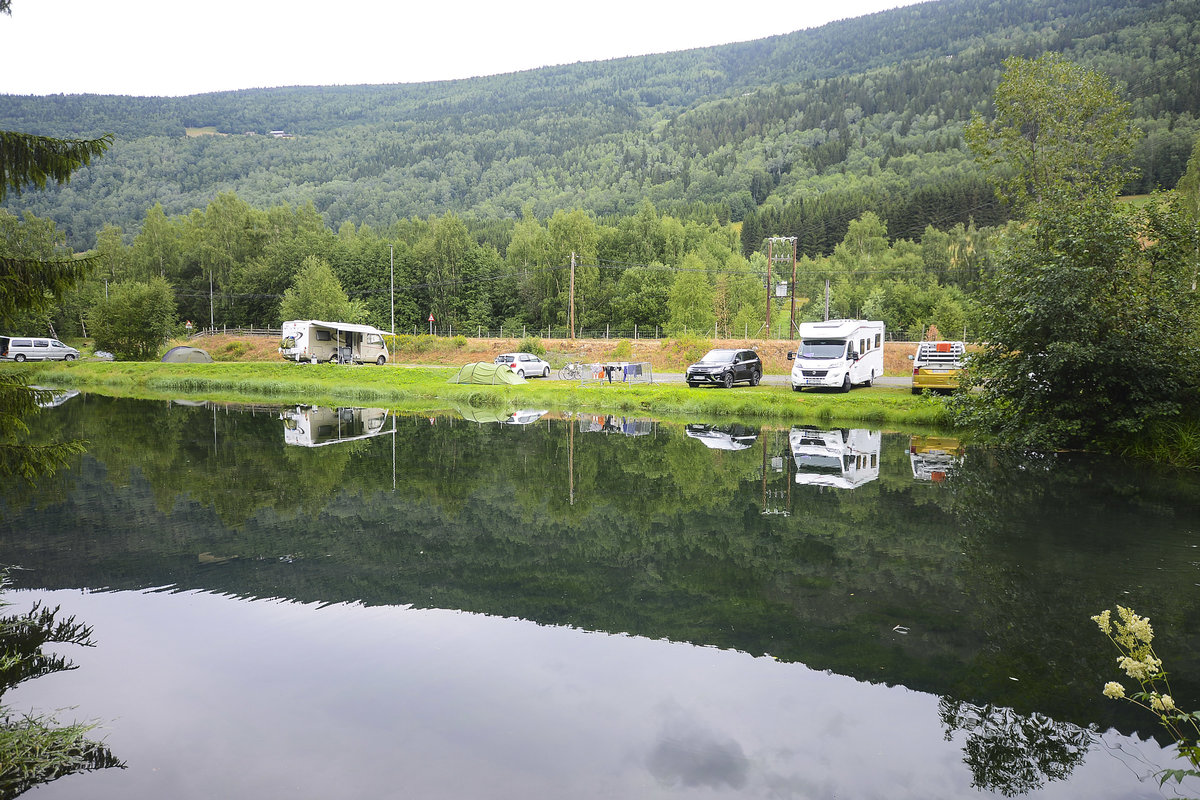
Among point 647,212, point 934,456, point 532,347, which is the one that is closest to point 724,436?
point 934,456

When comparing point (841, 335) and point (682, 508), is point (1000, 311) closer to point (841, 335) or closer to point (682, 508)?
point (682, 508)

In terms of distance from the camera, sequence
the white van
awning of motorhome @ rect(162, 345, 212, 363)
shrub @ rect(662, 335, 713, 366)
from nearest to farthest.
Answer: shrub @ rect(662, 335, 713, 366) < the white van < awning of motorhome @ rect(162, 345, 212, 363)

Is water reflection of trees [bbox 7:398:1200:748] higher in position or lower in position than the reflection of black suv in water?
higher

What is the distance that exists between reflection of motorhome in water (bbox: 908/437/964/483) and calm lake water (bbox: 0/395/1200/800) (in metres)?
1.14

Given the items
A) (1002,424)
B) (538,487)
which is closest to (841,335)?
(1002,424)

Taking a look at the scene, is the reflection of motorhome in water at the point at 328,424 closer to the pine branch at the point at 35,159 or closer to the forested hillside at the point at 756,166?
the pine branch at the point at 35,159

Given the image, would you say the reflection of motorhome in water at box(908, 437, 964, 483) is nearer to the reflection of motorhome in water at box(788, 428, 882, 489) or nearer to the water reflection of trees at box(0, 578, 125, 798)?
the reflection of motorhome in water at box(788, 428, 882, 489)

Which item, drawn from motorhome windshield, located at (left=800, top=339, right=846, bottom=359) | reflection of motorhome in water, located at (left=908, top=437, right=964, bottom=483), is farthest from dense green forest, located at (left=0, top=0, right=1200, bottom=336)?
motorhome windshield, located at (left=800, top=339, right=846, bottom=359)

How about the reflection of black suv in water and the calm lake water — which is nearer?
the calm lake water

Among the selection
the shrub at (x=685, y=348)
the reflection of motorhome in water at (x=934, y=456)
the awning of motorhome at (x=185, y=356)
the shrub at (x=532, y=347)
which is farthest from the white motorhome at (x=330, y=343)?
the reflection of motorhome in water at (x=934, y=456)

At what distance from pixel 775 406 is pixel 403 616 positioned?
70.6 feet

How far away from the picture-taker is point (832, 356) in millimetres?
30484

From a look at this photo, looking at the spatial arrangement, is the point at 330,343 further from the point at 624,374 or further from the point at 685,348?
the point at 685,348

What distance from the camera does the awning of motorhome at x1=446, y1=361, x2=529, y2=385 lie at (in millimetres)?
36562
